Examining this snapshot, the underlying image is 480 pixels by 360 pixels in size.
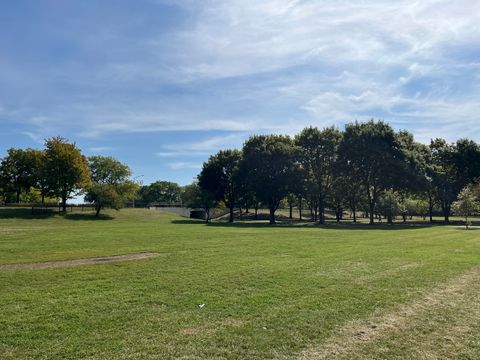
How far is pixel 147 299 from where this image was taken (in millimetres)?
9023

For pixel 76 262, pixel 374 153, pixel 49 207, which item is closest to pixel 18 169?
pixel 49 207

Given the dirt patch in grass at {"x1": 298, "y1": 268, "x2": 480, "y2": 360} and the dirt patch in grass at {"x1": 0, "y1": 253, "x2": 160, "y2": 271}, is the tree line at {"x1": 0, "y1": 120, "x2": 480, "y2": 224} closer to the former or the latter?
the dirt patch in grass at {"x1": 0, "y1": 253, "x2": 160, "y2": 271}

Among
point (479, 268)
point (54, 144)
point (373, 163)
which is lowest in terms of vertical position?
point (479, 268)

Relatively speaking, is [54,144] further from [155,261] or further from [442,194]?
[442,194]

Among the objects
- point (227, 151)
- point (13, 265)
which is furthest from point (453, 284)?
point (227, 151)

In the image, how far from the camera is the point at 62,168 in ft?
205

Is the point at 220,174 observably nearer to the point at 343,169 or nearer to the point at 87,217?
the point at 343,169

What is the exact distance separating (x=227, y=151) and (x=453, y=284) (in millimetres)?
61058

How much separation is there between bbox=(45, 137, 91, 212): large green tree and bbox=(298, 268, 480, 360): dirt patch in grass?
62.6 m

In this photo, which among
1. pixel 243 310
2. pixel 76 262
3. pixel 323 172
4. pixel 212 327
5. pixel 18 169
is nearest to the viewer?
pixel 212 327

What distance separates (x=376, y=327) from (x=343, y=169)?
56409mm

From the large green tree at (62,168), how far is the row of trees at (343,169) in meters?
21.1

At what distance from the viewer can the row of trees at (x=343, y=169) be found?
5669 centimetres

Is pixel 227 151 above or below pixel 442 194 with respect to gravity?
above
